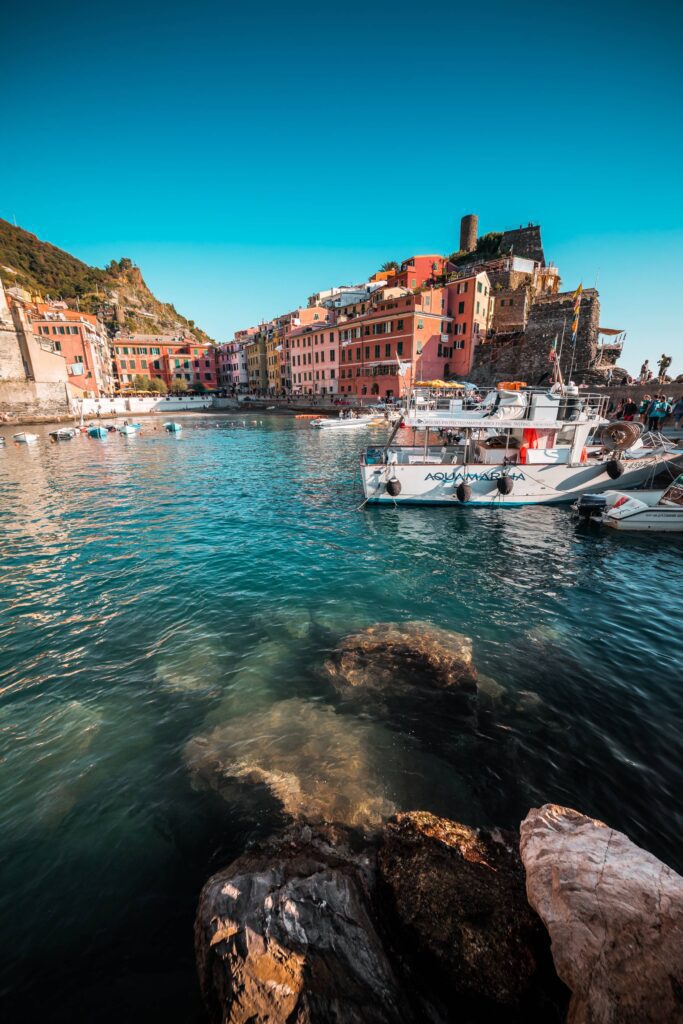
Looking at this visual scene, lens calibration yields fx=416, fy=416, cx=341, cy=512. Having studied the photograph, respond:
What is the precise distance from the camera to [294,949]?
3062mm

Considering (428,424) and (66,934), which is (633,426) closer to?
(428,424)

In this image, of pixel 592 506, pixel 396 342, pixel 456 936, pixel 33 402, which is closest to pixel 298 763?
pixel 456 936

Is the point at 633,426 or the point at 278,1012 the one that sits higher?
the point at 633,426

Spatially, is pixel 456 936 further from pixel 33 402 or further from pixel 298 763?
pixel 33 402

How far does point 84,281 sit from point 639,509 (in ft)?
458

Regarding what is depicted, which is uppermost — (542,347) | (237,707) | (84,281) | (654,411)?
(84,281)

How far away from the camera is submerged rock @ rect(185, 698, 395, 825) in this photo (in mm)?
5027

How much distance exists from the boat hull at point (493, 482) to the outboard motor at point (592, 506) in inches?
69.0

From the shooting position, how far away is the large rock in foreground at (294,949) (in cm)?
280

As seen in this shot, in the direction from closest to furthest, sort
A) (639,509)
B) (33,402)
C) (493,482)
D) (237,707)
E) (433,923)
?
(433,923), (237,707), (639,509), (493,482), (33,402)

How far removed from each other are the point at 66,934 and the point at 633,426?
23.8 meters

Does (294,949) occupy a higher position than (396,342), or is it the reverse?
(396,342)

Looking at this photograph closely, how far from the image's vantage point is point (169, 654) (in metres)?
8.20

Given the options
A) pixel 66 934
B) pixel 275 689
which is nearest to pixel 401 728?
pixel 275 689
